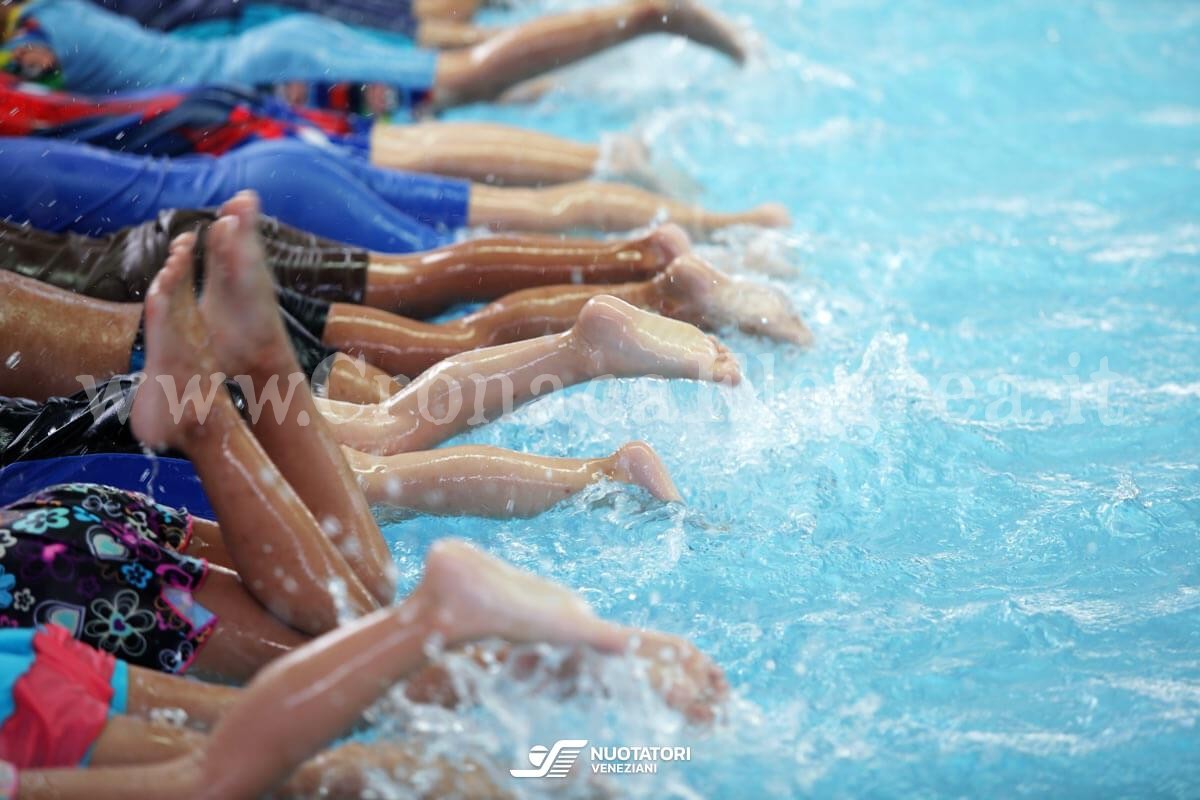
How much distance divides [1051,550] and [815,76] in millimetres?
2745

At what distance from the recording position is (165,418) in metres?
1.79

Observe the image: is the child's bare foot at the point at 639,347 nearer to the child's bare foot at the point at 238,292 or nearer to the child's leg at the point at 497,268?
the child's leg at the point at 497,268

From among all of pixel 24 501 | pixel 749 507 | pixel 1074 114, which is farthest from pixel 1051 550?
pixel 1074 114

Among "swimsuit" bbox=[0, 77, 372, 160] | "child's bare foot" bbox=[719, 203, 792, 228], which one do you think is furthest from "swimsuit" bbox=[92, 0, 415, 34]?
"child's bare foot" bbox=[719, 203, 792, 228]

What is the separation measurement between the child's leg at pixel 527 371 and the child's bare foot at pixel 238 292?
50cm

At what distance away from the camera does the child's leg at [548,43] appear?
4.01m

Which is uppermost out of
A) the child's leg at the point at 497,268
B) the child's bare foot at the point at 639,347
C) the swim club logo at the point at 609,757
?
the child's bare foot at the point at 639,347

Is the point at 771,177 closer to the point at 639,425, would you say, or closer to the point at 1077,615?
the point at 639,425

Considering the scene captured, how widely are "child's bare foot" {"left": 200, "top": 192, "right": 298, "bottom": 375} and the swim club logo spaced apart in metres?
0.76

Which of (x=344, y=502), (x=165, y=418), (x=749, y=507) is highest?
(x=165, y=418)

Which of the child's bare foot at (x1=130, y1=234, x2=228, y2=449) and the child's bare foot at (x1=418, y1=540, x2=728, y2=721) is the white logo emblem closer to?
the child's bare foot at (x1=418, y1=540, x2=728, y2=721)

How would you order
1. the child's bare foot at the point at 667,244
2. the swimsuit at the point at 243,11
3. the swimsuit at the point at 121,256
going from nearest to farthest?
the swimsuit at the point at 121,256 < the child's bare foot at the point at 667,244 < the swimsuit at the point at 243,11

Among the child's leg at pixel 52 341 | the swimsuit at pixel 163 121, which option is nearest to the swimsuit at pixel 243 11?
the swimsuit at pixel 163 121

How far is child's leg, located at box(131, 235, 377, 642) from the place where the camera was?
1818 millimetres
